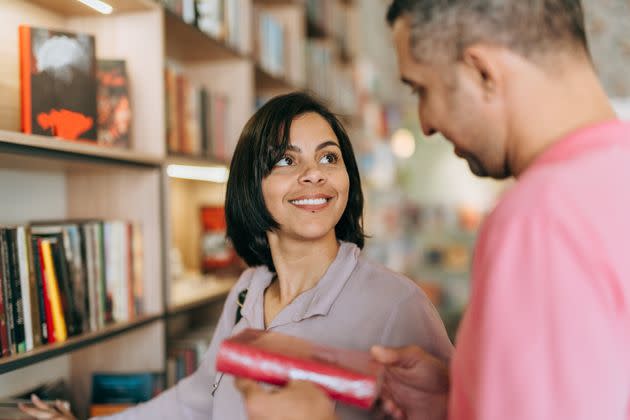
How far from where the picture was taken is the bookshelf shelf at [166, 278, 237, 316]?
2.11m

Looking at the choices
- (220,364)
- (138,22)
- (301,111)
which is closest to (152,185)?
(138,22)

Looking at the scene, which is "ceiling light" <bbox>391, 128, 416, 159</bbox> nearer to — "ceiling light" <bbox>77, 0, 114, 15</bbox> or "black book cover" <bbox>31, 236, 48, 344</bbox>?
"ceiling light" <bbox>77, 0, 114, 15</bbox>

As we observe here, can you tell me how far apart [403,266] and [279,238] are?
470cm

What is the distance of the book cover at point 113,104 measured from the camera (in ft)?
6.12

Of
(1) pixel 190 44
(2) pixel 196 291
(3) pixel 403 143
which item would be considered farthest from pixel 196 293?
(3) pixel 403 143

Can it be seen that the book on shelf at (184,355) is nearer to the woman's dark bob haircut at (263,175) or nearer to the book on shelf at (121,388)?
the book on shelf at (121,388)

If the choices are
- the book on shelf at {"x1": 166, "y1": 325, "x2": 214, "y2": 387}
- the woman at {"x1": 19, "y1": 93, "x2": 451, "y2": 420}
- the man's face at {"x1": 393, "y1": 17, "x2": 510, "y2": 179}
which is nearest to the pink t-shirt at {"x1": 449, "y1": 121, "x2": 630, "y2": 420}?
the man's face at {"x1": 393, "y1": 17, "x2": 510, "y2": 179}

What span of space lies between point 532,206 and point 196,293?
1.86m

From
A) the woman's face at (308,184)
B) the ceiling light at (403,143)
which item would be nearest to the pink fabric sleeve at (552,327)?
the woman's face at (308,184)

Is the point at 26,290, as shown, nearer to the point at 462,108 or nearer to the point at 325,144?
the point at 325,144

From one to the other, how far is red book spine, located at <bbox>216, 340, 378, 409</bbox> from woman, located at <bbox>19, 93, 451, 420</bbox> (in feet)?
1.24

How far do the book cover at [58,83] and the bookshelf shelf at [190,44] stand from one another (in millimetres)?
457

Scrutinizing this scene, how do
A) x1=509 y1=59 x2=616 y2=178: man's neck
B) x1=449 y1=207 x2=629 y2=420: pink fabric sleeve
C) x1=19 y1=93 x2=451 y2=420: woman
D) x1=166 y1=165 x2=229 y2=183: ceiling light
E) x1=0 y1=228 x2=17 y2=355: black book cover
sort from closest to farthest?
1. x1=449 y1=207 x2=629 y2=420: pink fabric sleeve
2. x1=509 y1=59 x2=616 y2=178: man's neck
3. x1=19 y1=93 x2=451 y2=420: woman
4. x1=0 y1=228 x2=17 y2=355: black book cover
5. x1=166 y1=165 x2=229 y2=183: ceiling light

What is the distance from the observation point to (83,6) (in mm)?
1861
